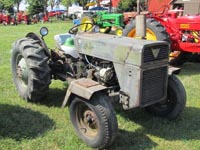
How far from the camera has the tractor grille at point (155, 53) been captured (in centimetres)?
380

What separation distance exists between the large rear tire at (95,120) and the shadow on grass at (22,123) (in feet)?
1.78

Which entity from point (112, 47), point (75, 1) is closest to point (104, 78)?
point (112, 47)

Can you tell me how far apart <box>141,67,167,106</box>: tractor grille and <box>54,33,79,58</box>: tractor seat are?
1359mm

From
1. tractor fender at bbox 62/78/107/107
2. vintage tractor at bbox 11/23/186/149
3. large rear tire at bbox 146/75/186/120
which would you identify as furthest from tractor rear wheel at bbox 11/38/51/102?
large rear tire at bbox 146/75/186/120

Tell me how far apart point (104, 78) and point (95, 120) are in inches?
26.5

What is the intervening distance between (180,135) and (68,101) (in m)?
1.55

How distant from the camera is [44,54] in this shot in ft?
16.5

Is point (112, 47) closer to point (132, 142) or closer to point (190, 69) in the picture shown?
point (132, 142)

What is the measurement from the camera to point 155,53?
3896mm

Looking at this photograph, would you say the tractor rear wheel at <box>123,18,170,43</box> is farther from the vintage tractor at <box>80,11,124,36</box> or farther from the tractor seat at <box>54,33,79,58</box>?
the vintage tractor at <box>80,11,124,36</box>

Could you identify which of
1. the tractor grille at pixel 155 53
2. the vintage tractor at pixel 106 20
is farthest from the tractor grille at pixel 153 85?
the vintage tractor at pixel 106 20

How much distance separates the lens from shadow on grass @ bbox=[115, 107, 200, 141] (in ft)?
14.2

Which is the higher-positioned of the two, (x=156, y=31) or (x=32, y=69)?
(x=156, y=31)

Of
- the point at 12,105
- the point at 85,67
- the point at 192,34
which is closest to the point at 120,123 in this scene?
Answer: the point at 85,67
